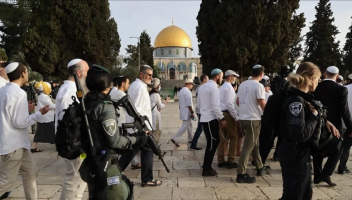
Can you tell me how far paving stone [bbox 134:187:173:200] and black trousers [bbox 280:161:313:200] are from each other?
78.5 inches

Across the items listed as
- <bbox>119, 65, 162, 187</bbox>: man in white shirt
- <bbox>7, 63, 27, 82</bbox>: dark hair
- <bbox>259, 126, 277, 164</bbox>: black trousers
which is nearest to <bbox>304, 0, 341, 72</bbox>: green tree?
<bbox>259, 126, 277, 164</bbox>: black trousers

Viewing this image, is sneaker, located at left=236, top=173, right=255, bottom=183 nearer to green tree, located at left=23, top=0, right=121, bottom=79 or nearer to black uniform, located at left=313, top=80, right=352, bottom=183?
black uniform, located at left=313, top=80, right=352, bottom=183

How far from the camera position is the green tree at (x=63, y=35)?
28.4m

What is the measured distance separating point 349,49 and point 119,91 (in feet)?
148

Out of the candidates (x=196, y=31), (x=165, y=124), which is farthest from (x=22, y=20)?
(x=165, y=124)

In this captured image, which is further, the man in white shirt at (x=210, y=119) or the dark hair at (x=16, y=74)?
the man in white shirt at (x=210, y=119)

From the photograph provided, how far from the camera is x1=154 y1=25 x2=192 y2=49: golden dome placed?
71.6 metres

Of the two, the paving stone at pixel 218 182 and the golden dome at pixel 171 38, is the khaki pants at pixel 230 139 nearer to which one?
the paving stone at pixel 218 182

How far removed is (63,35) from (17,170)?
28.8 meters

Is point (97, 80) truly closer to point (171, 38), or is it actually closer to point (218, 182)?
point (218, 182)

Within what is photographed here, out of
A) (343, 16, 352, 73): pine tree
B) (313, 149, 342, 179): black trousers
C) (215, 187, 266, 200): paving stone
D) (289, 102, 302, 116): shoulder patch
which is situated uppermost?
(343, 16, 352, 73): pine tree

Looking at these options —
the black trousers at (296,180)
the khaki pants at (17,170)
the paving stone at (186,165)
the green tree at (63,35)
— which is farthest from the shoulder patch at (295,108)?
the green tree at (63,35)

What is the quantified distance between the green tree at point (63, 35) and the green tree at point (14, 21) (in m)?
4.80

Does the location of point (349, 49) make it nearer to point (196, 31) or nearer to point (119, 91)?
point (196, 31)
